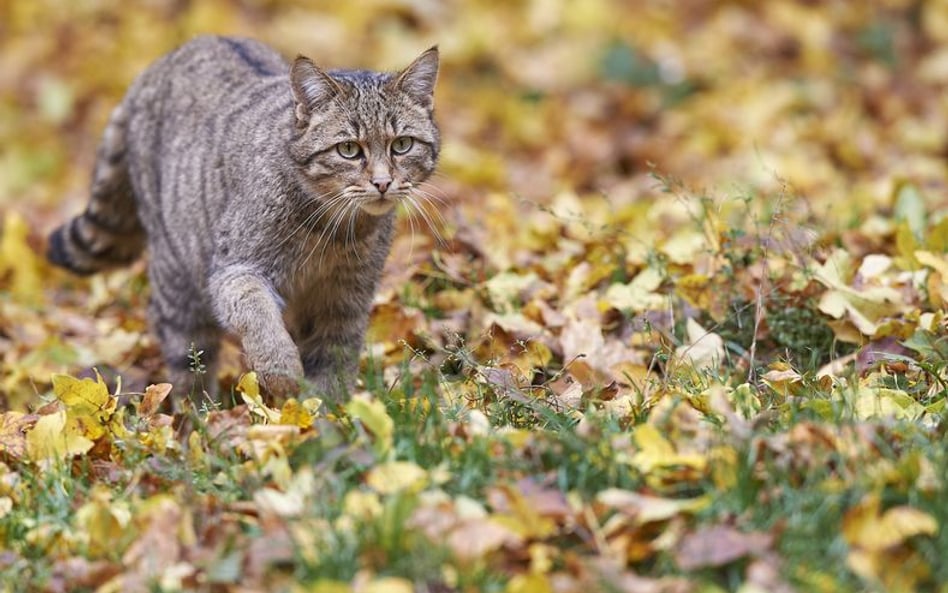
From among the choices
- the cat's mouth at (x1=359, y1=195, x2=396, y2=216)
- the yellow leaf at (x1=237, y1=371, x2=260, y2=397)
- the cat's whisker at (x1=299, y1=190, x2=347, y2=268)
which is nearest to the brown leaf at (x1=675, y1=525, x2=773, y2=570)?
the yellow leaf at (x1=237, y1=371, x2=260, y2=397)

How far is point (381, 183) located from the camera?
4.56 metres

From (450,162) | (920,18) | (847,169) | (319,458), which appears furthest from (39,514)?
(920,18)

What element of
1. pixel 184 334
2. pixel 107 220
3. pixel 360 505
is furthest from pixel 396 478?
pixel 107 220

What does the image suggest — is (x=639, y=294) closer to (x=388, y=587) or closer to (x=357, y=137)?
(x=357, y=137)

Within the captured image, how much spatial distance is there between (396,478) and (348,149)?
5.33 ft

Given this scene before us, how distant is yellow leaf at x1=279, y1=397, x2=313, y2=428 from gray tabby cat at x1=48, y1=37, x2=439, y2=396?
9.2 inches

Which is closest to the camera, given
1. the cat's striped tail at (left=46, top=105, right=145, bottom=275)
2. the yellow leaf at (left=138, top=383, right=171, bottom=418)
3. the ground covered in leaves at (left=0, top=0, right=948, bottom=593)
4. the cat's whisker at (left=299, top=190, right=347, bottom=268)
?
the ground covered in leaves at (left=0, top=0, right=948, bottom=593)

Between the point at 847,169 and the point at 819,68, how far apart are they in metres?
1.46

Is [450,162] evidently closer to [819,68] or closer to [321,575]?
[819,68]

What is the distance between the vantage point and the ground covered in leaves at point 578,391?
311 centimetres

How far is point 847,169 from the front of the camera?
8.39 meters

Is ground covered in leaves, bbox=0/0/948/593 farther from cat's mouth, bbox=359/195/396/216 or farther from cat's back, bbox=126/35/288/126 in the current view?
cat's back, bbox=126/35/288/126

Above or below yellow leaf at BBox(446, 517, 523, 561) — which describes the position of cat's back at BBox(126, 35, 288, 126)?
above

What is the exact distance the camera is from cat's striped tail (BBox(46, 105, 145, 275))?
6.02 meters
